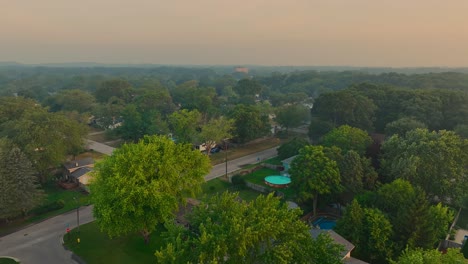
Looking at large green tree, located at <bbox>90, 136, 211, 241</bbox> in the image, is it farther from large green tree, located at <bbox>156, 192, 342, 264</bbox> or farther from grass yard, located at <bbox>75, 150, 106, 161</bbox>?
grass yard, located at <bbox>75, 150, 106, 161</bbox>

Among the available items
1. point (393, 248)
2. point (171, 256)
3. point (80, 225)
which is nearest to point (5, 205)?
point (80, 225)

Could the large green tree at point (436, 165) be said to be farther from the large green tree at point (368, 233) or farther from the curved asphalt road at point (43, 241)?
the curved asphalt road at point (43, 241)

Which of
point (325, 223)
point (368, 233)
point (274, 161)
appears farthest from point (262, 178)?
point (368, 233)

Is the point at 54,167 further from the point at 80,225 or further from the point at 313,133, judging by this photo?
the point at 313,133

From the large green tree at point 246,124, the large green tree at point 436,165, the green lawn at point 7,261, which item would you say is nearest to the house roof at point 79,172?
the green lawn at point 7,261

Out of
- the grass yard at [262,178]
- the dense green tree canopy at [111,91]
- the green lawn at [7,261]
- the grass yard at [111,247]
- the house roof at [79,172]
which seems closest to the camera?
the green lawn at [7,261]

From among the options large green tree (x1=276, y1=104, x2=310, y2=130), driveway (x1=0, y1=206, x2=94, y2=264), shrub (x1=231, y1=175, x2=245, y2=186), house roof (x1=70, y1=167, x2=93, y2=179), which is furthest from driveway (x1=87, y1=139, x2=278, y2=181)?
driveway (x1=0, y1=206, x2=94, y2=264)

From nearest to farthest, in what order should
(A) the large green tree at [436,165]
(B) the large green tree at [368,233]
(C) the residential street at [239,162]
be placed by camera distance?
(B) the large green tree at [368,233] < (A) the large green tree at [436,165] < (C) the residential street at [239,162]
